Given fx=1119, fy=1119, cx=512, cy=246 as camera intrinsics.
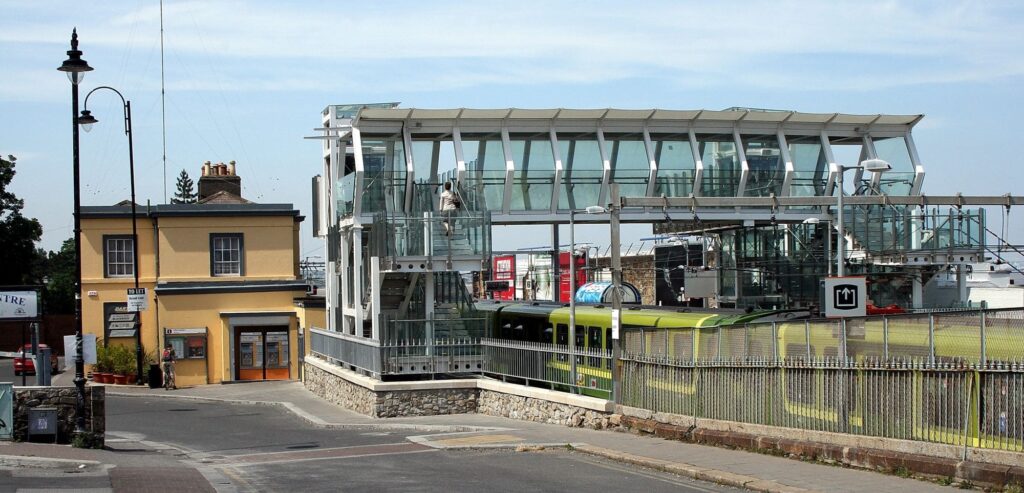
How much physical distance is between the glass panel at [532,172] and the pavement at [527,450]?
695 cm

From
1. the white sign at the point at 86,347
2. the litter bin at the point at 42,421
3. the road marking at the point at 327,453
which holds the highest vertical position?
the white sign at the point at 86,347

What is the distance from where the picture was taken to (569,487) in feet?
48.1

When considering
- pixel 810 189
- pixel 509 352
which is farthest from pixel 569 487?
pixel 810 189

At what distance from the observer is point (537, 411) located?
24.5 m

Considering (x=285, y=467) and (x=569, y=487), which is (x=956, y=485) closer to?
(x=569, y=487)

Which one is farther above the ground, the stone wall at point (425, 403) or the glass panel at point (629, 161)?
the glass panel at point (629, 161)

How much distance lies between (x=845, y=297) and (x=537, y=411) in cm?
777

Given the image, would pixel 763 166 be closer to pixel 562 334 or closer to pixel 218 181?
pixel 562 334

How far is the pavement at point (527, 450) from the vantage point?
14023 millimetres

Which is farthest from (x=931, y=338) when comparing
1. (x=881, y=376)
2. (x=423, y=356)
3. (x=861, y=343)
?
(x=423, y=356)

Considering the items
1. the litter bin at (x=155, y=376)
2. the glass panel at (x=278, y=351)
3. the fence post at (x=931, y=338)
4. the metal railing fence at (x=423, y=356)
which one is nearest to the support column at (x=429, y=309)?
the metal railing fence at (x=423, y=356)

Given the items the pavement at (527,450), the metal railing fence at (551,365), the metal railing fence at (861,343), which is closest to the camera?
the metal railing fence at (861,343)

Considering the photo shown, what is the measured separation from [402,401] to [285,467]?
853 cm

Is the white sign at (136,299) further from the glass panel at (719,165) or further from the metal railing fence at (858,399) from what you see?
the metal railing fence at (858,399)
